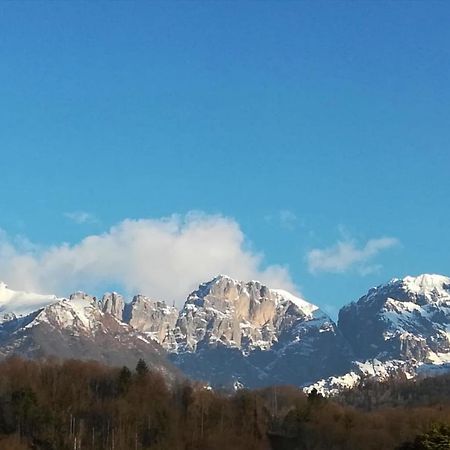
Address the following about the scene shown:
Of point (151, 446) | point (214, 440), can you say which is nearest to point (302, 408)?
point (214, 440)

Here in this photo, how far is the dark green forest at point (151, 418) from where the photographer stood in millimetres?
133875

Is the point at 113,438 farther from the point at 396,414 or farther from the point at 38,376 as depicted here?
the point at 396,414

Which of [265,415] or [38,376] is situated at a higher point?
[38,376]

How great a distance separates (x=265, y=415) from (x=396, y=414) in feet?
99.3

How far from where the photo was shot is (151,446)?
134 m

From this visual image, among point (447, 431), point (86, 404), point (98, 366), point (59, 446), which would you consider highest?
point (98, 366)

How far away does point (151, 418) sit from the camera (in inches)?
5694

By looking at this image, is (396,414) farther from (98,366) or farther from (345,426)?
(98,366)

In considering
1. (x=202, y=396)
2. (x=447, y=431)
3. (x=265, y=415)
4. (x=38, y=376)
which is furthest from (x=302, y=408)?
(x=447, y=431)

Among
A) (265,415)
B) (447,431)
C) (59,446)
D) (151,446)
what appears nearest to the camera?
(447,431)

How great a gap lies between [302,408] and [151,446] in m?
42.7

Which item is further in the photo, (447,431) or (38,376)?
(38,376)

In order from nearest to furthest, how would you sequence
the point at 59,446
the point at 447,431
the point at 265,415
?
the point at 447,431, the point at 59,446, the point at 265,415

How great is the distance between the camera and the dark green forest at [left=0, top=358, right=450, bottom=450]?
133875 millimetres
